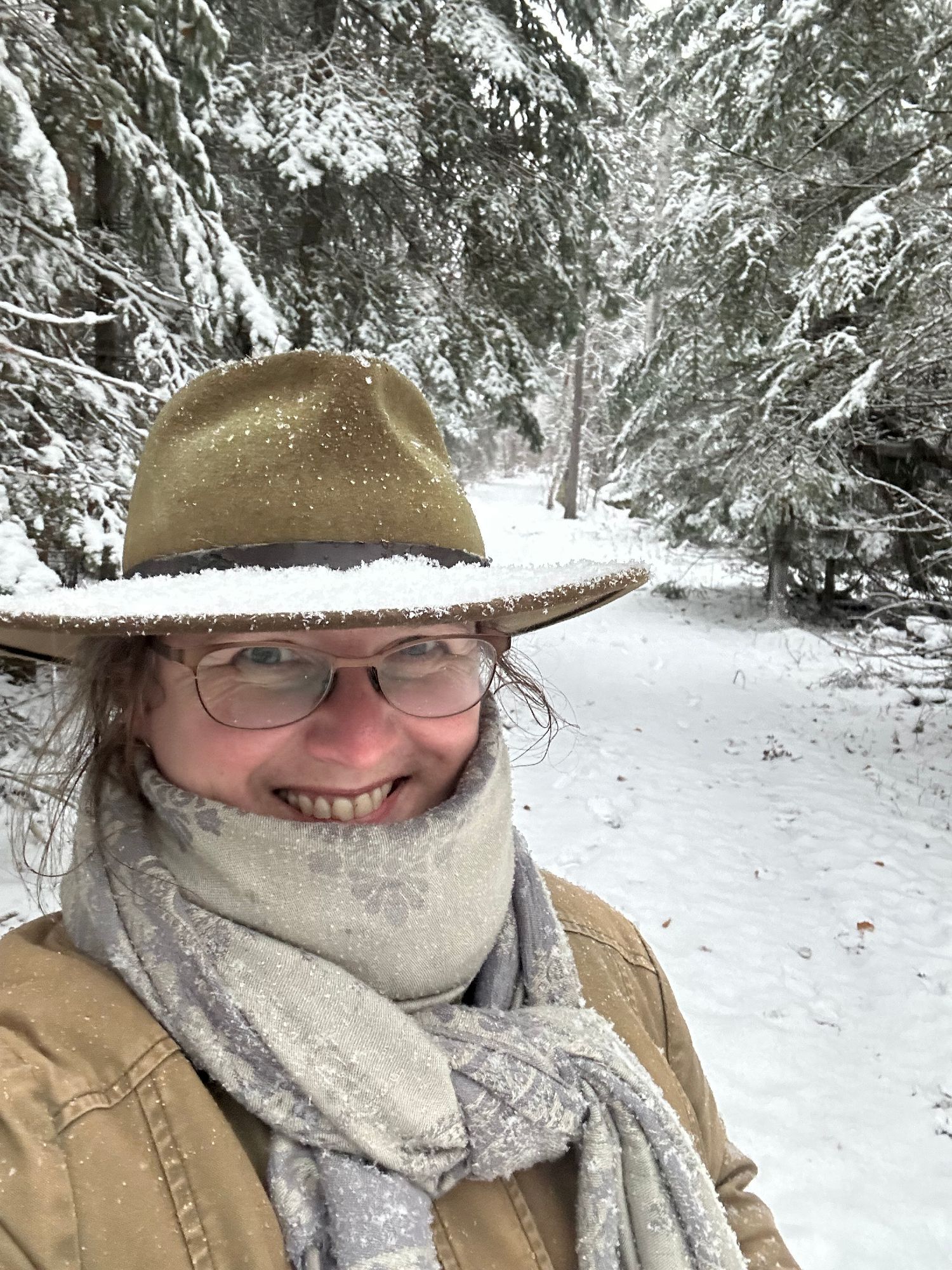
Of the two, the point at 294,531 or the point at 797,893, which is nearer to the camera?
the point at 294,531

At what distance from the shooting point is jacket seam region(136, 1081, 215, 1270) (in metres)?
0.83

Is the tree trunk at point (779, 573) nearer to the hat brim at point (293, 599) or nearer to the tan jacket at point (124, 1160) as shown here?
the hat brim at point (293, 599)

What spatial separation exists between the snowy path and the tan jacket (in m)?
2.29

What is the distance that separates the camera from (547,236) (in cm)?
675

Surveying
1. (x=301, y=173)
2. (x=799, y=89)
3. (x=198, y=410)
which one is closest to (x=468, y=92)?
(x=301, y=173)

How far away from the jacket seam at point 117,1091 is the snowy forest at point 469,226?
89.0 inches

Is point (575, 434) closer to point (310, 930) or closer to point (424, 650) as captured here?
point (424, 650)

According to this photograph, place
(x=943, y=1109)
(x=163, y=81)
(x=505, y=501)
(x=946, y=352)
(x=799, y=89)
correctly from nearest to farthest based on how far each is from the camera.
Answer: (x=943, y=1109) → (x=163, y=81) → (x=946, y=352) → (x=799, y=89) → (x=505, y=501)

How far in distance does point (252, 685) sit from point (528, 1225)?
864 mm

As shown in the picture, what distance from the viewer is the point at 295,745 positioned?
3.58 ft

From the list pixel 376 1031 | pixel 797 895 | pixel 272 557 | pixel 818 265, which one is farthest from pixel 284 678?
pixel 818 265

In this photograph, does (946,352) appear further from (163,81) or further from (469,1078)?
(469,1078)

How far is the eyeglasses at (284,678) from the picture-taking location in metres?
1.07

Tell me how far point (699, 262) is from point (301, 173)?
4.22m
